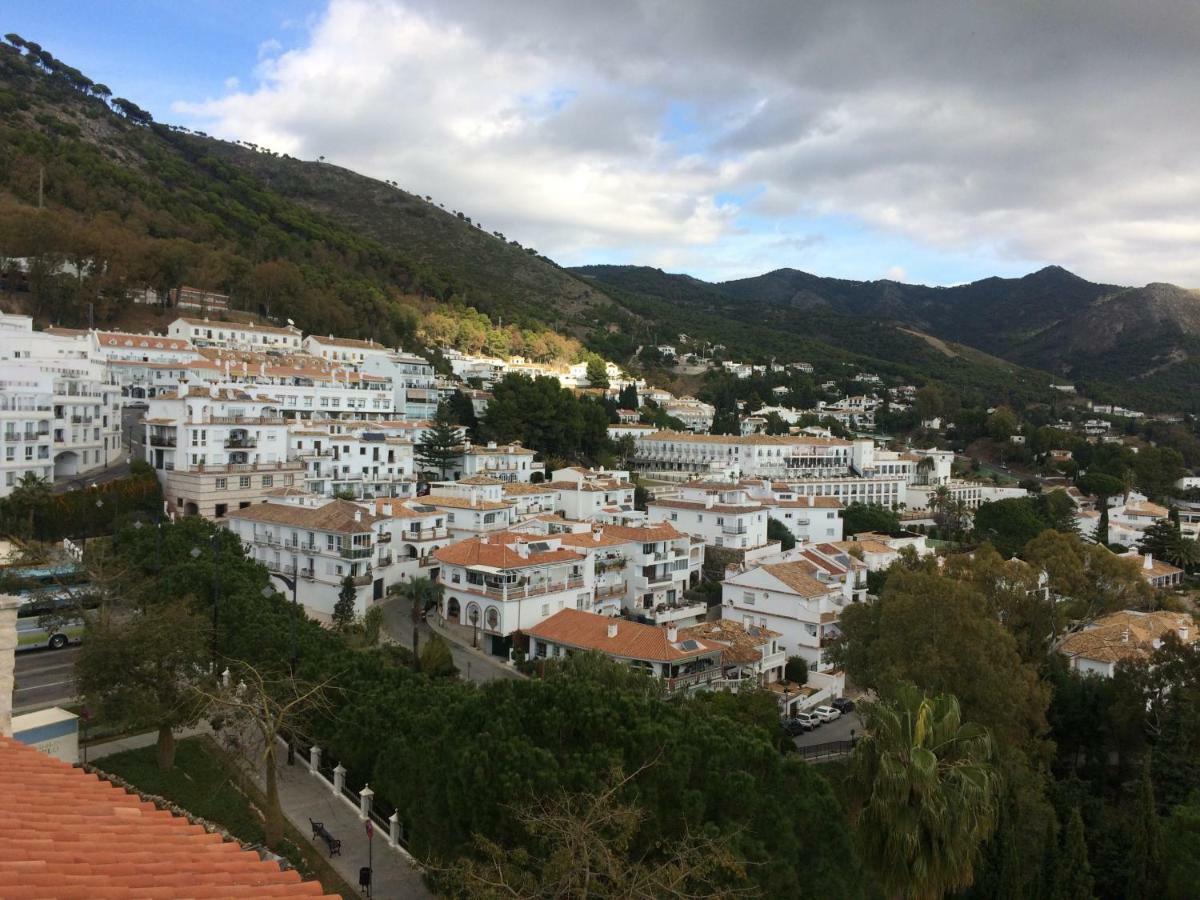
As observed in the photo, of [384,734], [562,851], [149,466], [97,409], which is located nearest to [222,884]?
[562,851]

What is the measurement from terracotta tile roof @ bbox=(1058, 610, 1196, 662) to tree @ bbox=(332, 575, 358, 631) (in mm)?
29712

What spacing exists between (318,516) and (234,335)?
1508 inches

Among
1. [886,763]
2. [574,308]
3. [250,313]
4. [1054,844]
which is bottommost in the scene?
[1054,844]

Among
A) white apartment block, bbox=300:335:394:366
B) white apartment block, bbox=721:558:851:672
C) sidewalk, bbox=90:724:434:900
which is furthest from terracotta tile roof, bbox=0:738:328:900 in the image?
white apartment block, bbox=300:335:394:366

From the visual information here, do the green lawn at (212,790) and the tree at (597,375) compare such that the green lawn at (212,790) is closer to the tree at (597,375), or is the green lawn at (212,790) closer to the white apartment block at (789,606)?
the white apartment block at (789,606)

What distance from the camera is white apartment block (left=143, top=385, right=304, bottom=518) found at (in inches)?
1677

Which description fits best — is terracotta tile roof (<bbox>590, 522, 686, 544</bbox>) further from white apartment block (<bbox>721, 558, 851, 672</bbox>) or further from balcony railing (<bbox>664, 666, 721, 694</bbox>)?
balcony railing (<bbox>664, 666, 721, 694</bbox>)

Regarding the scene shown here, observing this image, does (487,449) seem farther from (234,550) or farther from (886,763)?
(886,763)

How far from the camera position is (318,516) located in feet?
120

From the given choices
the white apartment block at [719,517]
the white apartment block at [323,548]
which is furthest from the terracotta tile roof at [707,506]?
the white apartment block at [323,548]

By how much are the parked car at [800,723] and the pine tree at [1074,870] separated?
11.7 metres

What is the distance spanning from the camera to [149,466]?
43156 millimetres

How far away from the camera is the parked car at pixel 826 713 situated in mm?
31319

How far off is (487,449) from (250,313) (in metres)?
34.6
